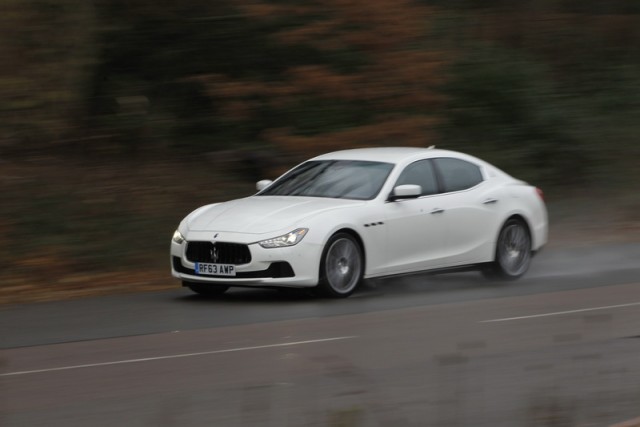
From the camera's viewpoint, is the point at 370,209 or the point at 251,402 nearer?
the point at 251,402

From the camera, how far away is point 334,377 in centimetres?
836

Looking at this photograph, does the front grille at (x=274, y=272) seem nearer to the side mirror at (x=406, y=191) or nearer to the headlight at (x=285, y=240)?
the headlight at (x=285, y=240)

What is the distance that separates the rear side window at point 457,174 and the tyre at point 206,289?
286cm

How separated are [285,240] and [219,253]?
0.70 m

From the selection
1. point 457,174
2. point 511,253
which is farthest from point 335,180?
point 511,253

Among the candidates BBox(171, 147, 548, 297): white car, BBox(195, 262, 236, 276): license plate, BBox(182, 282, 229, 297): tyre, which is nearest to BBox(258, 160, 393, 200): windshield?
BBox(171, 147, 548, 297): white car

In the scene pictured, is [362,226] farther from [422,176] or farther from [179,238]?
[179,238]

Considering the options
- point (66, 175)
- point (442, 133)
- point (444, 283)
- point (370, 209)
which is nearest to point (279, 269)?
point (370, 209)

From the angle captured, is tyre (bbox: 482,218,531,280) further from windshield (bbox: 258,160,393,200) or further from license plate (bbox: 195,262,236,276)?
license plate (bbox: 195,262,236,276)

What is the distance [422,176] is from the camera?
13.8 m

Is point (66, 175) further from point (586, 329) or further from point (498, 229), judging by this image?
point (586, 329)

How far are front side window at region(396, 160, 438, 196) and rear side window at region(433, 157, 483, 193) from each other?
0.16 m

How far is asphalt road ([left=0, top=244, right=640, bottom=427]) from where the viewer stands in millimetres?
7141

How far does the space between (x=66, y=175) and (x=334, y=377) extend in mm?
11229
